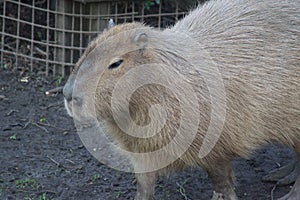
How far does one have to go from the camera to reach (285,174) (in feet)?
17.1

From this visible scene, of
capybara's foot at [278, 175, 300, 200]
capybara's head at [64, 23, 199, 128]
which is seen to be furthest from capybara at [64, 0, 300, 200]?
capybara's foot at [278, 175, 300, 200]

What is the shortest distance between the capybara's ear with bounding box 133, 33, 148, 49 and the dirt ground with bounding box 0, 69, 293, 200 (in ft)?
4.05

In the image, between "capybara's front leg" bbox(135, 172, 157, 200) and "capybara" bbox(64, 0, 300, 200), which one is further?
"capybara's front leg" bbox(135, 172, 157, 200)

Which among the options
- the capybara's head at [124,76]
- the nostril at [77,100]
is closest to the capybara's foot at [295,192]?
the capybara's head at [124,76]

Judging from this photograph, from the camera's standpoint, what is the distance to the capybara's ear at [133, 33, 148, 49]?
163 inches

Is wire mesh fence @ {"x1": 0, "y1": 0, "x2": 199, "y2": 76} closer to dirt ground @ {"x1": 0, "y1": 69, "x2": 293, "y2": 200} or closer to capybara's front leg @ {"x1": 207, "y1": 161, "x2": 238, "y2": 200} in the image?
dirt ground @ {"x1": 0, "y1": 69, "x2": 293, "y2": 200}

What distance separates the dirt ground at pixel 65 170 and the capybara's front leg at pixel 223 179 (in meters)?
0.40

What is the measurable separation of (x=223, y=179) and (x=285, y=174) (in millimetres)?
890

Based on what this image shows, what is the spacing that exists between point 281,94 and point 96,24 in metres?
2.87

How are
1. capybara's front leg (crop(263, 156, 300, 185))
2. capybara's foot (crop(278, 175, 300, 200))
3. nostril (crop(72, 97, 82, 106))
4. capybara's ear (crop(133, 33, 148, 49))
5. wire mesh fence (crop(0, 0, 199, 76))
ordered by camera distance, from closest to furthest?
nostril (crop(72, 97, 82, 106)), capybara's ear (crop(133, 33, 148, 49)), capybara's foot (crop(278, 175, 300, 200)), capybara's front leg (crop(263, 156, 300, 185)), wire mesh fence (crop(0, 0, 199, 76))

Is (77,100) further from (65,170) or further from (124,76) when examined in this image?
(65,170)

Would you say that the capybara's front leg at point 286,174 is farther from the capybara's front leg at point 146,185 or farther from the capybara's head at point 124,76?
the capybara's head at point 124,76

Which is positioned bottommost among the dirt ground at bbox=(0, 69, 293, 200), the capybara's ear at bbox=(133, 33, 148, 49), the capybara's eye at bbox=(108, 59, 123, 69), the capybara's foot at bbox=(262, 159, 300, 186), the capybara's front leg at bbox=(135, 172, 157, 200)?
the dirt ground at bbox=(0, 69, 293, 200)

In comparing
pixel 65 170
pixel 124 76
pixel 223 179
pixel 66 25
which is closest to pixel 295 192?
pixel 223 179
